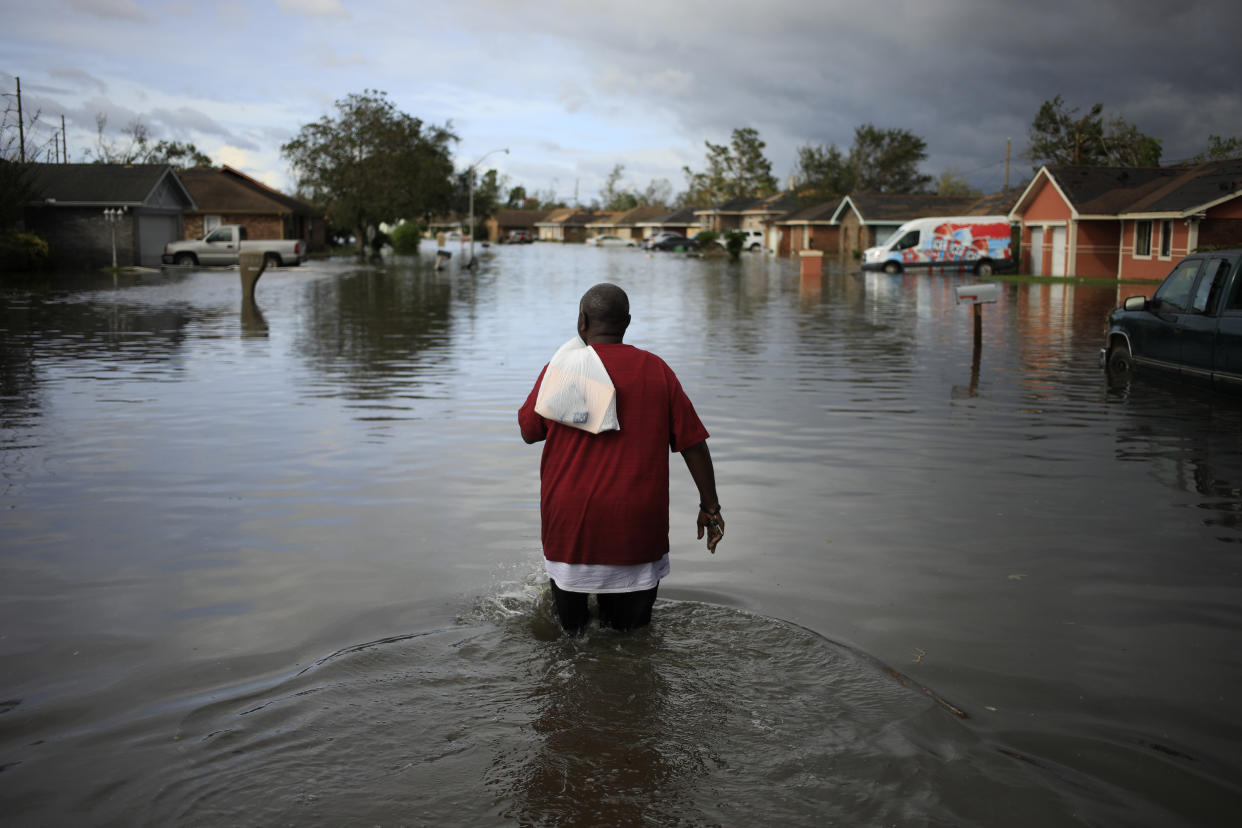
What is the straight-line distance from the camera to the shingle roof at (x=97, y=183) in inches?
1869

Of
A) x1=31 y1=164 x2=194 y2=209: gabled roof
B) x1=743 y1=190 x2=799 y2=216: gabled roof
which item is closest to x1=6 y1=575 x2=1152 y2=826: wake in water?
x1=31 y1=164 x2=194 y2=209: gabled roof

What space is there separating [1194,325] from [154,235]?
4865cm

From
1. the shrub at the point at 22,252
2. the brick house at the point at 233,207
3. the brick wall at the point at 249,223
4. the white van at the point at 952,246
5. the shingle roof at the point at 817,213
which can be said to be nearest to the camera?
the shrub at the point at 22,252

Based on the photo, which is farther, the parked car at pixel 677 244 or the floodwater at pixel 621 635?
the parked car at pixel 677 244

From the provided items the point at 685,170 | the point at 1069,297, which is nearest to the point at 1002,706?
the point at 1069,297

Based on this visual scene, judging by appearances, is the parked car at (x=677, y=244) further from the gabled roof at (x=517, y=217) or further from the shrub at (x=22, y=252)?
the gabled roof at (x=517, y=217)

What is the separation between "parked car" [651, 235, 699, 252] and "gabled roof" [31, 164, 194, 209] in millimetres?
58360

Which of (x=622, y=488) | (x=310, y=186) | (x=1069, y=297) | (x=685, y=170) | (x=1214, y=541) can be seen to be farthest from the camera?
(x=685, y=170)

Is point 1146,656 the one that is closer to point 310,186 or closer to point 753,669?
point 753,669

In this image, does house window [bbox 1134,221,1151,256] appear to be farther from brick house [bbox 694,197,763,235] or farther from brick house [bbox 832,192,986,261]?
brick house [bbox 694,197,763,235]

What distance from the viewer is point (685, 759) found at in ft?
13.5

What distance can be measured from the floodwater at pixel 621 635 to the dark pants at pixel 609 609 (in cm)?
9

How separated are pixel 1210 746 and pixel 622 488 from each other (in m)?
2.51

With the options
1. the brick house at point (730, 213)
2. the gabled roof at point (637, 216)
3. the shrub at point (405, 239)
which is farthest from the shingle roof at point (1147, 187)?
the gabled roof at point (637, 216)
